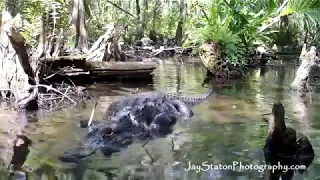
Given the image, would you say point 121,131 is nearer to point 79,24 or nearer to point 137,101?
point 137,101

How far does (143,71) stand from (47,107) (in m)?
4.21

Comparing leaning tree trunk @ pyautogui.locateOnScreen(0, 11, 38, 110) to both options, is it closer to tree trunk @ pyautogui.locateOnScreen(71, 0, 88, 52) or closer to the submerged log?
the submerged log

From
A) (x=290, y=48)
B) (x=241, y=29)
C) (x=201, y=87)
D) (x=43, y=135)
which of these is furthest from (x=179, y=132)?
(x=290, y=48)

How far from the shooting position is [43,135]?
6.86m

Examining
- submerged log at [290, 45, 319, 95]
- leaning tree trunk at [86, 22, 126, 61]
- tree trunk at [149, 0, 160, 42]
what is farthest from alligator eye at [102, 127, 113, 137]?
tree trunk at [149, 0, 160, 42]

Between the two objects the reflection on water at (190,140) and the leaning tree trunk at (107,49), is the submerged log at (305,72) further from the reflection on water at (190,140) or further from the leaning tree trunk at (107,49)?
the leaning tree trunk at (107,49)

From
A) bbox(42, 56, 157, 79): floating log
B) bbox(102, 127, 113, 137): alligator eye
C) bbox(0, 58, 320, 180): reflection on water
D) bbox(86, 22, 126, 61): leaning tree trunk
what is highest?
bbox(86, 22, 126, 61): leaning tree trunk

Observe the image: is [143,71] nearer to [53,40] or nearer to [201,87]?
[201,87]

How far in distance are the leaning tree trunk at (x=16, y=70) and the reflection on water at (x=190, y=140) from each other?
605 millimetres

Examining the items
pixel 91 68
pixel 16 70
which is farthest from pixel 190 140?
pixel 91 68

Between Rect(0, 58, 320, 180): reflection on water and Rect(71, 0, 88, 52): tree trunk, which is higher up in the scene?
Rect(71, 0, 88, 52): tree trunk

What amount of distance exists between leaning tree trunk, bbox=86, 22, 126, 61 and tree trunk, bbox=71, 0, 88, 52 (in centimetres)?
233

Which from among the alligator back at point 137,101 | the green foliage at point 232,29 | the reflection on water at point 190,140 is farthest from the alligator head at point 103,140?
the green foliage at point 232,29

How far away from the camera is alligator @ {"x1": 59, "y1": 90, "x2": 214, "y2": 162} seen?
20.4ft
